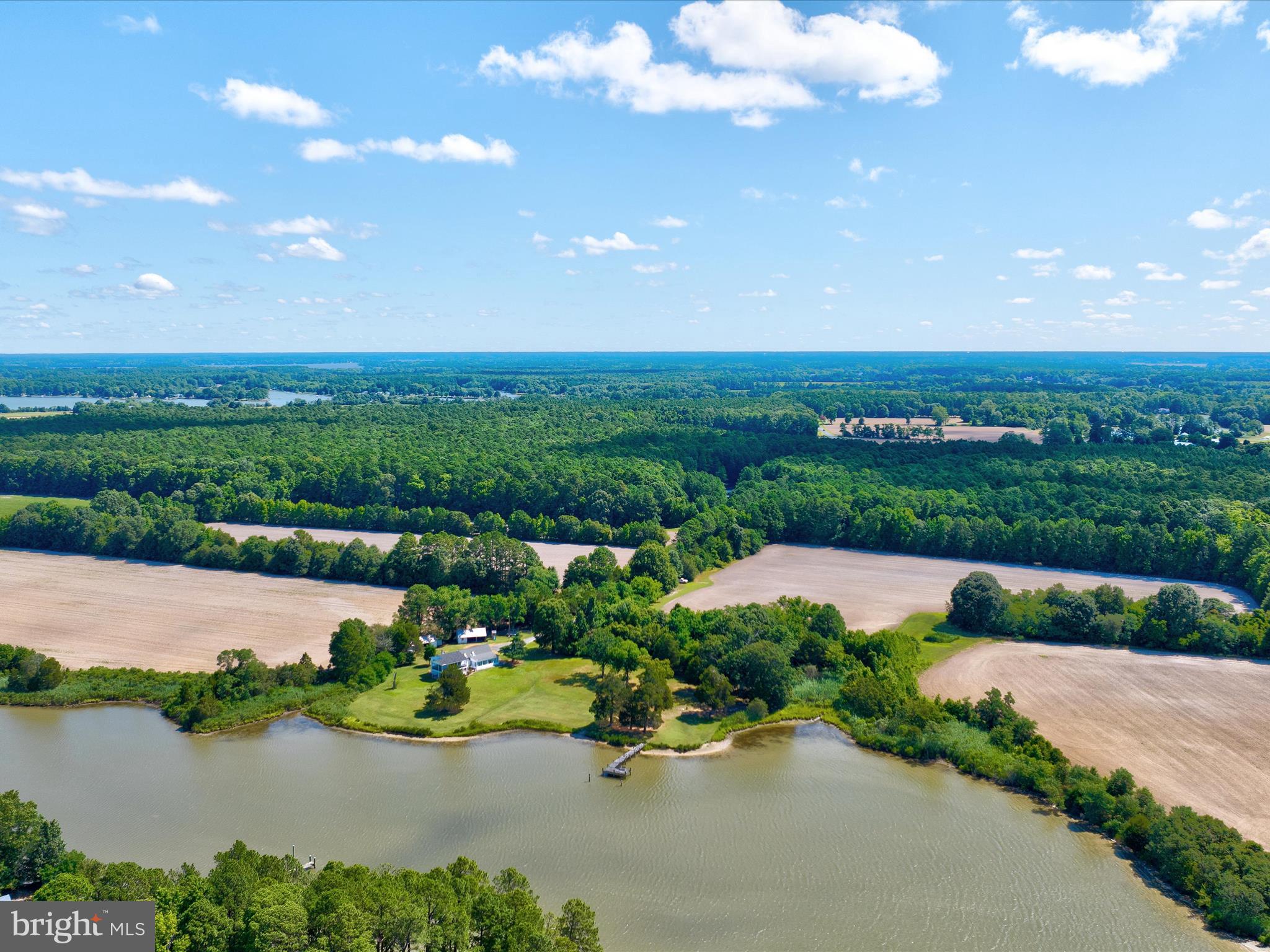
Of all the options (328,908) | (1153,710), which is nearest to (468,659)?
(328,908)

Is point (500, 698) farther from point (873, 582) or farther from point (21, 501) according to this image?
point (21, 501)

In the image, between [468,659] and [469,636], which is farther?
[469,636]

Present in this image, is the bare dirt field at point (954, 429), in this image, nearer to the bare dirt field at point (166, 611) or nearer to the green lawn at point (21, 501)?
the bare dirt field at point (166, 611)

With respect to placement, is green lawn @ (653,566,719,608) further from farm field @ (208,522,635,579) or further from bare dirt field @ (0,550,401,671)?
bare dirt field @ (0,550,401,671)

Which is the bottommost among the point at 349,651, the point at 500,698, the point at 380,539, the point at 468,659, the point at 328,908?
the point at 500,698

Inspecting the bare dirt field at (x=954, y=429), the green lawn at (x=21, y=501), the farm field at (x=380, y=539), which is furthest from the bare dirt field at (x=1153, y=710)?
the green lawn at (x=21, y=501)

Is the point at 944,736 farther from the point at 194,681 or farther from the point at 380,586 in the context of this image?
the point at 380,586

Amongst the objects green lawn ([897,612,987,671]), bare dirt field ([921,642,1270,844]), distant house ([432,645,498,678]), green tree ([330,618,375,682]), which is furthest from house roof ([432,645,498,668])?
green lawn ([897,612,987,671])
